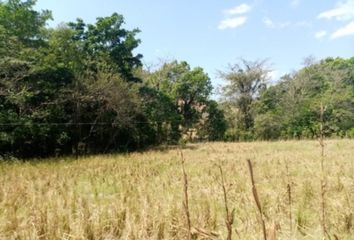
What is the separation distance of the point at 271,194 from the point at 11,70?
13.1 metres

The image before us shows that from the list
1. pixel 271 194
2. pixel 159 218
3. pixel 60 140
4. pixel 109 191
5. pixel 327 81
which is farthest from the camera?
pixel 327 81

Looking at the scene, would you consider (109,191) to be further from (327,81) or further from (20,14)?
(327,81)

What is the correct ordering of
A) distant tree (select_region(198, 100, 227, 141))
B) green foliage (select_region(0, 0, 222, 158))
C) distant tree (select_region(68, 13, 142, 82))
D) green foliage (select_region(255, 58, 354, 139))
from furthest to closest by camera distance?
distant tree (select_region(198, 100, 227, 141)) < green foliage (select_region(255, 58, 354, 139)) < distant tree (select_region(68, 13, 142, 82)) < green foliage (select_region(0, 0, 222, 158))

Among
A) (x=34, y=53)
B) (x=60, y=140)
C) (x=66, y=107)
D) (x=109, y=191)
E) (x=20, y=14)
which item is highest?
(x=20, y=14)

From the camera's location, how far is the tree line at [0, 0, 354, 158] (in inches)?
589

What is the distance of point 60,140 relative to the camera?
630 inches

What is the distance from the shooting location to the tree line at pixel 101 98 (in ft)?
49.1

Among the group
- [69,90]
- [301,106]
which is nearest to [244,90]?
[301,106]

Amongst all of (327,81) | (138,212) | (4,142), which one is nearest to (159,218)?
(138,212)

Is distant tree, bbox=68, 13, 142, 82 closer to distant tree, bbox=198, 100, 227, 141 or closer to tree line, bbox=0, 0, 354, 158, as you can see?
tree line, bbox=0, 0, 354, 158

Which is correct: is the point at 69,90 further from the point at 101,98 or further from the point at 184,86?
the point at 184,86

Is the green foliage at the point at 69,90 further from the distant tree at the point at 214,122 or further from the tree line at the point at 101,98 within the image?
the distant tree at the point at 214,122

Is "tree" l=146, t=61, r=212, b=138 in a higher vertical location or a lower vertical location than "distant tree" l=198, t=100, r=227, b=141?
higher

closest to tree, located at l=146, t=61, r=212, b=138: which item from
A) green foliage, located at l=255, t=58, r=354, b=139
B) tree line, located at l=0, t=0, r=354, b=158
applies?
tree line, located at l=0, t=0, r=354, b=158
